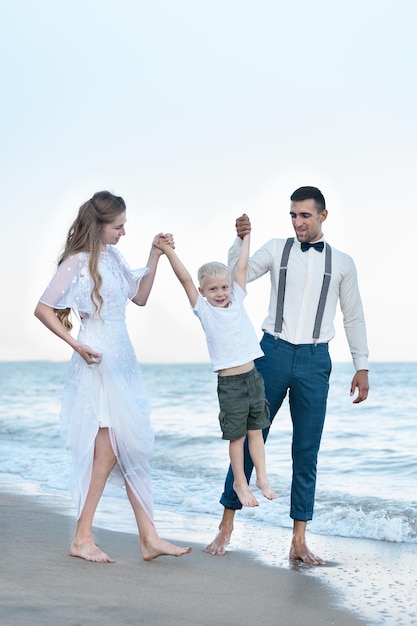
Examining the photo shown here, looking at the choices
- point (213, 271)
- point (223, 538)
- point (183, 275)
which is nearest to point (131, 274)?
point (183, 275)

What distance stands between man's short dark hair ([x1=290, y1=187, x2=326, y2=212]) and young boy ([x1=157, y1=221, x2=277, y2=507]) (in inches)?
23.1

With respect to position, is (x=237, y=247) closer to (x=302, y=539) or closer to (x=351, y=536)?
(x=302, y=539)

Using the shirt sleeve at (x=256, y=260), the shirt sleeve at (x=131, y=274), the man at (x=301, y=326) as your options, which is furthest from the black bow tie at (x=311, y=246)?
the shirt sleeve at (x=131, y=274)

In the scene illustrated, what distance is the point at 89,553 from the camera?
14.2 feet

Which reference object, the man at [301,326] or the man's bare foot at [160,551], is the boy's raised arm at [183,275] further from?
the man's bare foot at [160,551]

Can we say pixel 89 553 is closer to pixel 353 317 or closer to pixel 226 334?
pixel 226 334

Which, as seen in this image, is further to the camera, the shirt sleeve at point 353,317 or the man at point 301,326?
the shirt sleeve at point 353,317

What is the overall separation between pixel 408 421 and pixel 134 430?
11.6 metres

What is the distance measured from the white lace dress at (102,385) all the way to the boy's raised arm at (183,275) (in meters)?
0.26

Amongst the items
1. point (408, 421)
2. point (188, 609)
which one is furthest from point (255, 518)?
point (408, 421)

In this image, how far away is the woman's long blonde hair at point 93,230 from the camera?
432 cm

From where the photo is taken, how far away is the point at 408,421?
50.2ft

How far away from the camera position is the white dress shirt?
15.4ft

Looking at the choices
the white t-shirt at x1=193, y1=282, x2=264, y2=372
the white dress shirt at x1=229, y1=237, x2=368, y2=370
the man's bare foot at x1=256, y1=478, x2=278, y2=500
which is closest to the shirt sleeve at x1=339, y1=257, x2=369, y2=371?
the white dress shirt at x1=229, y1=237, x2=368, y2=370
